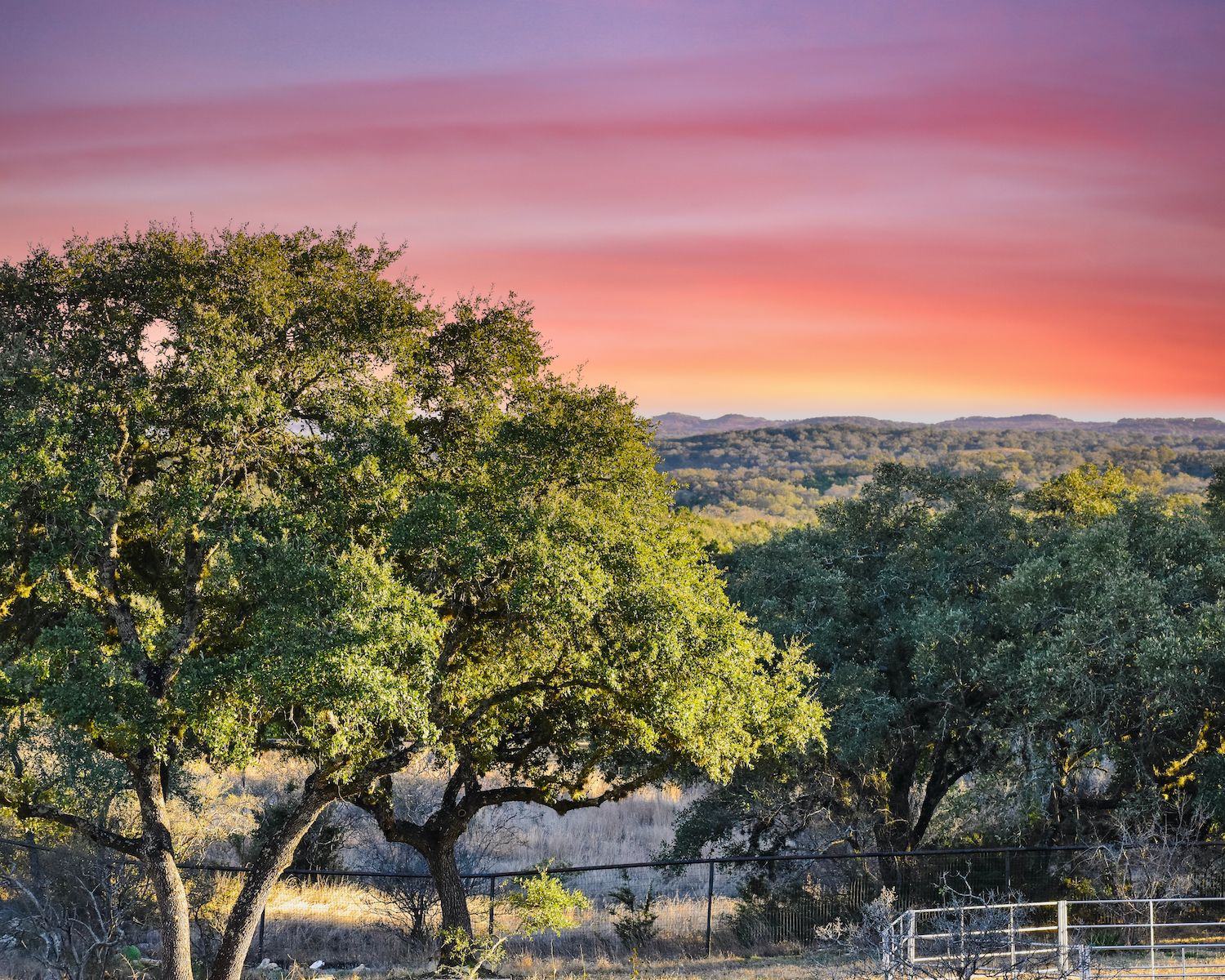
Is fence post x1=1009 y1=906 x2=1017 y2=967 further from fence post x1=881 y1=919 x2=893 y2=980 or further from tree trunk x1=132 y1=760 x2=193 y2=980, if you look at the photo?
tree trunk x1=132 y1=760 x2=193 y2=980

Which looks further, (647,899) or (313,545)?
(647,899)

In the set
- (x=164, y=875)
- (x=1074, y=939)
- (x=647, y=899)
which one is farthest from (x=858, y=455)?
(x=164, y=875)

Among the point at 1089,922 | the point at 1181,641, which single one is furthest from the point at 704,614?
the point at 1089,922

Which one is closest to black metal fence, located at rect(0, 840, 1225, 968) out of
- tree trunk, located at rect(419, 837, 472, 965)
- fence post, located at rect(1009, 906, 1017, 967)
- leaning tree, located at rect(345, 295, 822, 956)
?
tree trunk, located at rect(419, 837, 472, 965)

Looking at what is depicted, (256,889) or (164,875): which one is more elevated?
(164,875)

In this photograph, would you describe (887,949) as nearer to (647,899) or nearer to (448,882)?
(448,882)

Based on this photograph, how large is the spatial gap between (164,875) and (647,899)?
32.6 feet

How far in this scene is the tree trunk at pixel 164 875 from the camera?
15.4 meters

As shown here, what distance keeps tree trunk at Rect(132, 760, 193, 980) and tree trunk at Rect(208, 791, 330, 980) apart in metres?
0.55

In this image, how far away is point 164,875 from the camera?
15.6 metres

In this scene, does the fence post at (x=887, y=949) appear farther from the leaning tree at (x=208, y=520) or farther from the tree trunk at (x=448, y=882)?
the tree trunk at (x=448, y=882)

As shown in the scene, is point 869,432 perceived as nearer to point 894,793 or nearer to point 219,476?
point 894,793

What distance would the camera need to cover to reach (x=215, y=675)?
13484mm

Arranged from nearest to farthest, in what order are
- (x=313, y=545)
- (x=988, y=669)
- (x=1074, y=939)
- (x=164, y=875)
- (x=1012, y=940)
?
1. (x=1012, y=940)
2. (x=313, y=545)
3. (x=164, y=875)
4. (x=1074, y=939)
5. (x=988, y=669)
